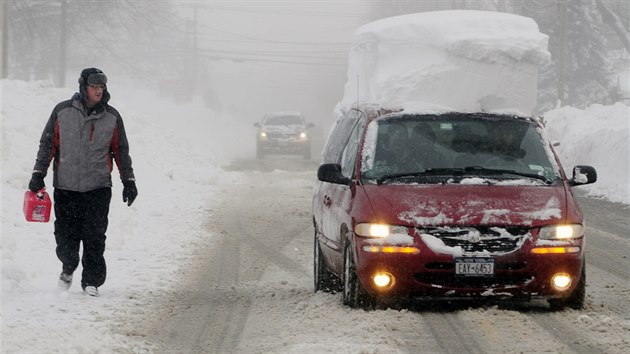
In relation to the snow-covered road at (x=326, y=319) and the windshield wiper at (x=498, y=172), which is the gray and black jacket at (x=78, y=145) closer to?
the snow-covered road at (x=326, y=319)

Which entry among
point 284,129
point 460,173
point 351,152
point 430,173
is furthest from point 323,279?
point 284,129

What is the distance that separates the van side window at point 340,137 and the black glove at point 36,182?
8.53 ft

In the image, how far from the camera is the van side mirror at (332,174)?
8.12m

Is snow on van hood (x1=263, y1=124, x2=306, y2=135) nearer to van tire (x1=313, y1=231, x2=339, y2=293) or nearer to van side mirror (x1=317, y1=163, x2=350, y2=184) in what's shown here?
van tire (x1=313, y1=231, x2=339, y2=293)

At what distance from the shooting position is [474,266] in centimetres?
712

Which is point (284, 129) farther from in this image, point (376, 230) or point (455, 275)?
point (455, 275)

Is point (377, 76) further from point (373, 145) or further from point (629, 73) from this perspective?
point (629, 73)

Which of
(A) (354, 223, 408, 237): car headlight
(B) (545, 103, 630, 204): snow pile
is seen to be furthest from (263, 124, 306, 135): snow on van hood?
(A) (354, 223, 408, 237): car headlight

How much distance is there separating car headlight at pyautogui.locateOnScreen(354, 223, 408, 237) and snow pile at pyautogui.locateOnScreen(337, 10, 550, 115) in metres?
16.5

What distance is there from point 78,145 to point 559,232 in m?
3.89

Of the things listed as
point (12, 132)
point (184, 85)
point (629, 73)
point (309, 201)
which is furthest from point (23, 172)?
point (184, 85)

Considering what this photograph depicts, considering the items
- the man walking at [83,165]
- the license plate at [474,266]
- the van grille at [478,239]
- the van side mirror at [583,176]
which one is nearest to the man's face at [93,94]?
the man walking at [83,165]

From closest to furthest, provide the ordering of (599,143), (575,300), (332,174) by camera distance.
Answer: (575,300) → (332,174) → (599,143)

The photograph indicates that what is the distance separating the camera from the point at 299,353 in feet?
20.7
